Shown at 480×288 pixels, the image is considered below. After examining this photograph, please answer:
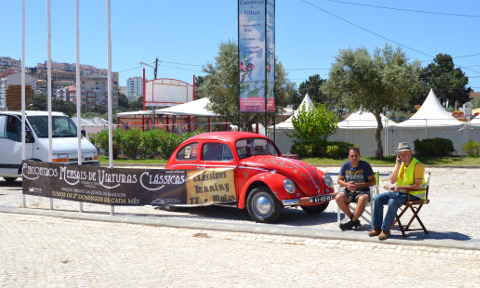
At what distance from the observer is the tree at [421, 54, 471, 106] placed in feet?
263

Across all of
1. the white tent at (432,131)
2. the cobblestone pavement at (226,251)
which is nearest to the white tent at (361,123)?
the white tent at (432,131)

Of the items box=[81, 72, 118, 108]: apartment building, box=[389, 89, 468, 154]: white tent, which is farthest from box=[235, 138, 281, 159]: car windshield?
box=[81, 72, 118, 108]: apartment building

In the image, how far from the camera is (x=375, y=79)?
27.2 meters

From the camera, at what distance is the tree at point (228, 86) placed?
3719 centimetres

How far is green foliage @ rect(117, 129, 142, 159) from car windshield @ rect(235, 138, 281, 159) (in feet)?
69.7

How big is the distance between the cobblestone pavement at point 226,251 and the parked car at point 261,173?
417 mm

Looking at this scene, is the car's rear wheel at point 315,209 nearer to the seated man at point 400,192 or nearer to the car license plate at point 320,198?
the car license plate at point 320,198

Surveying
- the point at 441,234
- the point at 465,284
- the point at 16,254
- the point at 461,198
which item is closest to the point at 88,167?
the point at 16,254

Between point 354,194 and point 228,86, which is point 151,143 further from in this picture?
point 354,194

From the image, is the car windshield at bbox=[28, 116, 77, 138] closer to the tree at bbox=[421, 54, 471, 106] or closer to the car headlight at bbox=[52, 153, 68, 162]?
the car headlight at bbox=[52, 153, 68, 162]

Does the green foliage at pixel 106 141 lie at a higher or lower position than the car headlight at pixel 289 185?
higher

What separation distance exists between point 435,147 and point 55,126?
64.7ft

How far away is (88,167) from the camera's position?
1126 cm

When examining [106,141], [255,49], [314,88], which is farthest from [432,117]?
[314,88]
